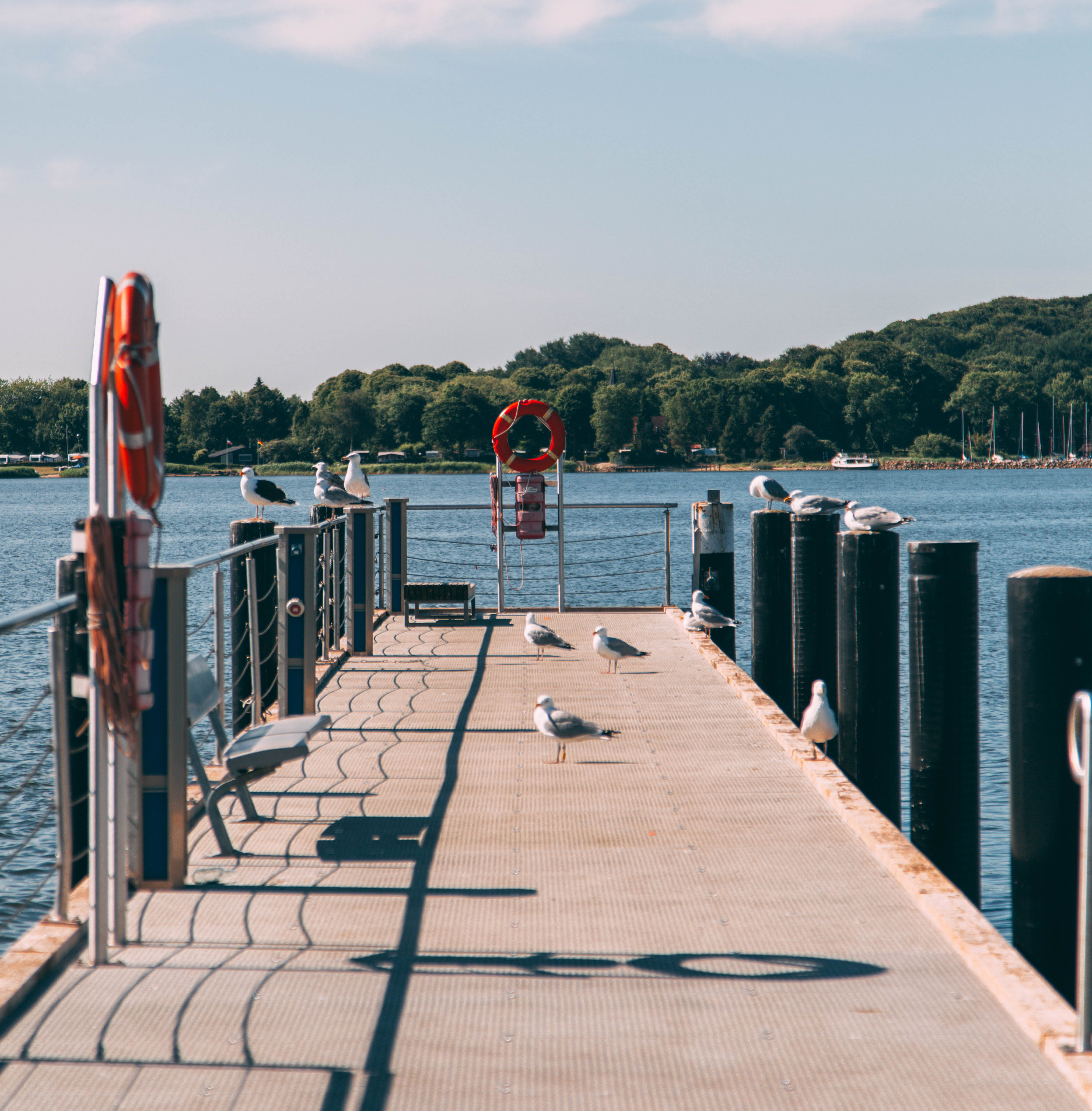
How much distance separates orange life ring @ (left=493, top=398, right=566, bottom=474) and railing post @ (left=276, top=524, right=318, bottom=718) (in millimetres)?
6609

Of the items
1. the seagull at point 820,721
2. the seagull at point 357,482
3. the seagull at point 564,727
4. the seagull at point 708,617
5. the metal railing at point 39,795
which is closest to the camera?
the metal railing at point 39,795

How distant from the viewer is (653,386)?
150250mm

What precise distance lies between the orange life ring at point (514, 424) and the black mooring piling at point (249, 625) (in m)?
4.96

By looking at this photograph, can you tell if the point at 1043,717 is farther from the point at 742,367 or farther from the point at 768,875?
the point at 742,367

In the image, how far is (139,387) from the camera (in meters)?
3.92

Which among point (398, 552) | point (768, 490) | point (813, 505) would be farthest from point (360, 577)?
point (768, 490)

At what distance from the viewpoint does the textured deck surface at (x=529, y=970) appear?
334 cm

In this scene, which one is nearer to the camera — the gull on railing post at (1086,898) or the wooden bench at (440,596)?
the gull on railing post at (1086,898)

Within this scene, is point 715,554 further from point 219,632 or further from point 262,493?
point 219,632

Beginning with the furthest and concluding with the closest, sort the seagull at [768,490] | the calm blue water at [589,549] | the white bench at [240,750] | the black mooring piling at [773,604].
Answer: the seagull at [768,490] < the calm blue water at [589,549] < the black mooring piling at [773,604] < the white bench at [240,750]

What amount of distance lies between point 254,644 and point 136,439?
3947 millimetres

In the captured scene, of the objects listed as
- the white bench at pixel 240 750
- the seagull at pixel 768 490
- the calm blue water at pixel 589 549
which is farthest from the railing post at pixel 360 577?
the seagull at pixel 768 490

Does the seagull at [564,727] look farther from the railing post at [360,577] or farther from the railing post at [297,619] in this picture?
the railing post at [360,577]

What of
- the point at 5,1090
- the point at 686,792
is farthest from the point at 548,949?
the point at 686,792
